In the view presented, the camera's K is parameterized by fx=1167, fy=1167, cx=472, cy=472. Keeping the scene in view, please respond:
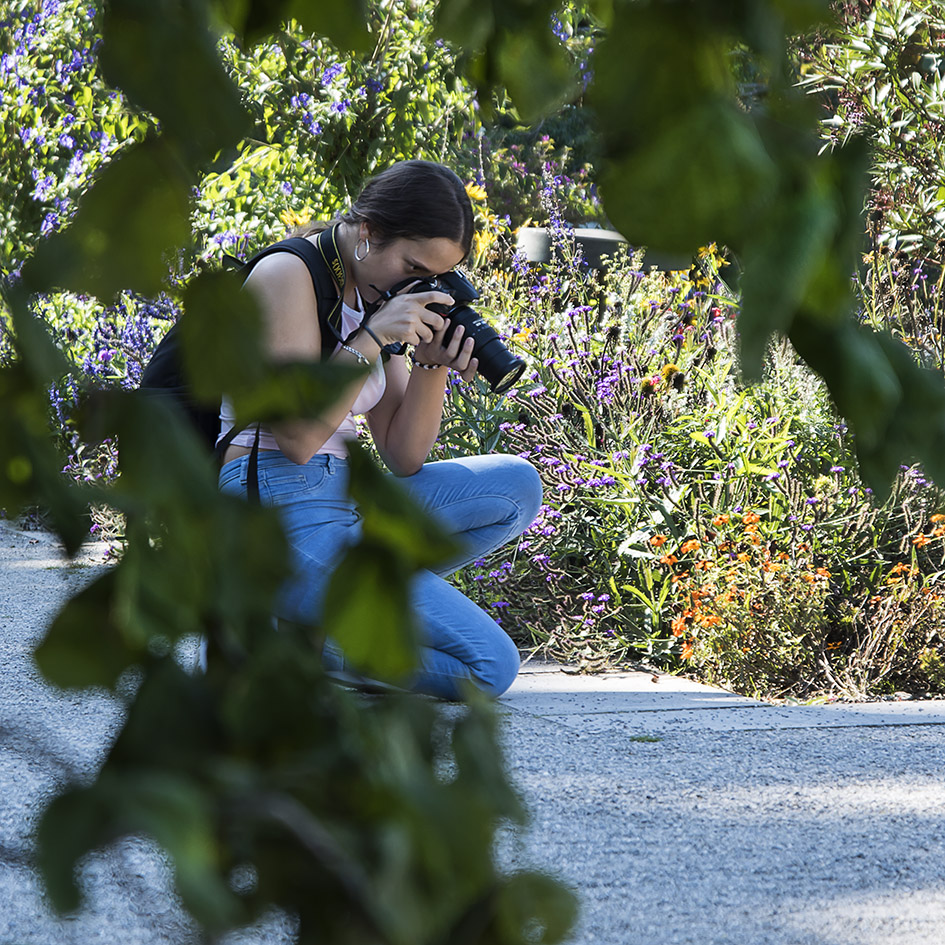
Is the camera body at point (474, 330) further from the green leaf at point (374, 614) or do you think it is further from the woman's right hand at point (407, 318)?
the green leaf at point (374, 614)

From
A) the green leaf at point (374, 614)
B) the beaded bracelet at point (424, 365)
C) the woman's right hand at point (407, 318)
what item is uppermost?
the green leaf at point (374, 614)

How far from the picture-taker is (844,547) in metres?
3.84

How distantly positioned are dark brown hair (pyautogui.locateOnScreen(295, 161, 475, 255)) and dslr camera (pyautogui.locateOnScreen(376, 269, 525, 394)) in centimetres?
11

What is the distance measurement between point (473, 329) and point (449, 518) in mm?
616

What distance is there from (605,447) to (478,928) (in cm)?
387

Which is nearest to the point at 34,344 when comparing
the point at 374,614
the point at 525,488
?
the point at 374,614

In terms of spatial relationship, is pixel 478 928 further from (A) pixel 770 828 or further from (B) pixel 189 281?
(A) pixel 770 828

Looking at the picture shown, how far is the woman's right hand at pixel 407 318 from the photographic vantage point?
8.73 feet

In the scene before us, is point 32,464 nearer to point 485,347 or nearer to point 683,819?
point 683,819

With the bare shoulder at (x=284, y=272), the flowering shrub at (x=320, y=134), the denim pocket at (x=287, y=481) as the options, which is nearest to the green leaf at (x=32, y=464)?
the bare shoulder at (x=284, y=272)

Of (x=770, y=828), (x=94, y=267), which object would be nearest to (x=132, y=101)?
(x=94, y=267)

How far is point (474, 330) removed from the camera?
2.89 metres

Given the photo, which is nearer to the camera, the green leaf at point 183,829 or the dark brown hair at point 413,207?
the green leaf at point 183,829

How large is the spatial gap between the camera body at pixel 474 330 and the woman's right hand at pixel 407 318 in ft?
0.15
